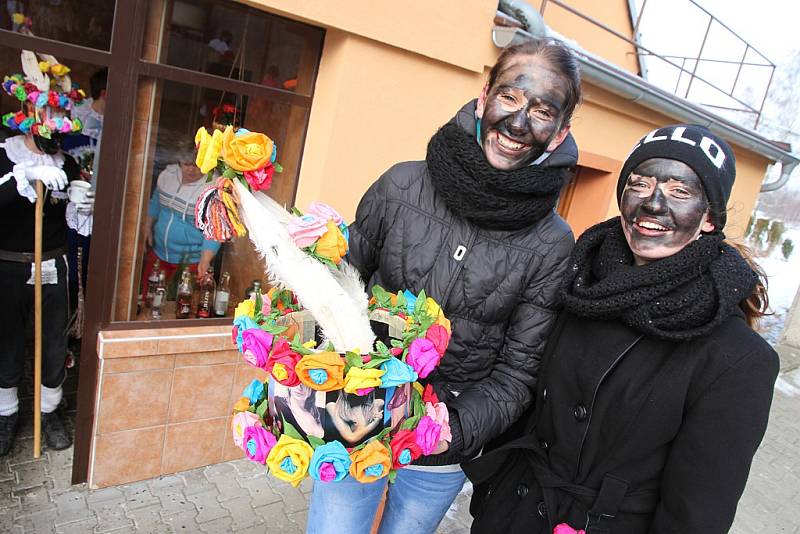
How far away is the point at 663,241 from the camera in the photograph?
5.01ft

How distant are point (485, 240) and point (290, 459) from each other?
34.4 inches

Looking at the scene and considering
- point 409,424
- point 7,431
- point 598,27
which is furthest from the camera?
point 598,27

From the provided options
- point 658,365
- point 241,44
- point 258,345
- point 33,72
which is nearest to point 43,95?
point 33,72

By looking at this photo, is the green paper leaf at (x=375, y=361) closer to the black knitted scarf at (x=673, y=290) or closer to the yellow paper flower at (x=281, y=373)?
the yellow paper flower at (x=281, y=373)

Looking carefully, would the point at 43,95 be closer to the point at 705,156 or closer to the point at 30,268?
the point at 30,268

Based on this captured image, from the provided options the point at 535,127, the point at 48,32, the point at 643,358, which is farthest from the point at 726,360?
the point at 48,32

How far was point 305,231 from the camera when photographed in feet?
4.35

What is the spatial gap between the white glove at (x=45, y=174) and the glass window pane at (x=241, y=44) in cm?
87

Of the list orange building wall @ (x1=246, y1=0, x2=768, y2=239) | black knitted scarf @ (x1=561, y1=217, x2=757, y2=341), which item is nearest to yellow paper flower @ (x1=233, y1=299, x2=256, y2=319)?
black knitted scarf @ (x1=561, y1=217, x2=757, y2=341)

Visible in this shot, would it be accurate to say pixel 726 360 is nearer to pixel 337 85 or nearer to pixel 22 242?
pixel 337 85

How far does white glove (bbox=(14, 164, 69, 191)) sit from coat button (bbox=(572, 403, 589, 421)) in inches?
112

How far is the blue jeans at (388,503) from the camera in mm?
1729

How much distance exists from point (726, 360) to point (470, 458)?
907 millimetres

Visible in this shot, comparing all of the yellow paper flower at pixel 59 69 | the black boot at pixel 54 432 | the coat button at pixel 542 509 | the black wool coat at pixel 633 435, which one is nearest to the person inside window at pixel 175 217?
the yellow paper flower at pixel 59 69
